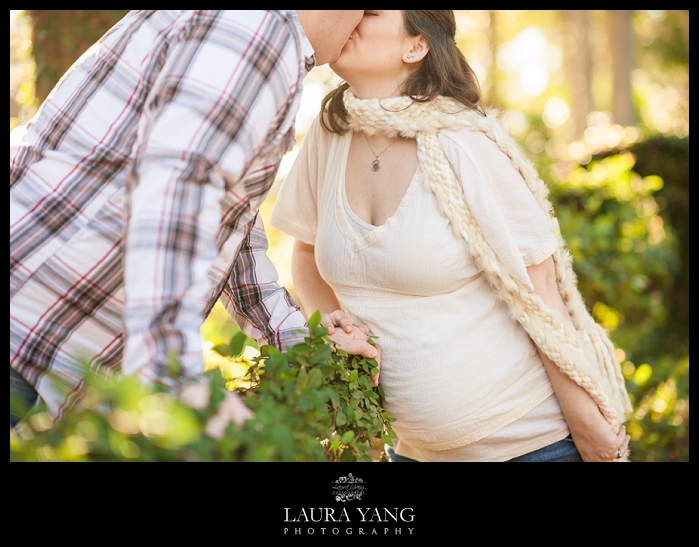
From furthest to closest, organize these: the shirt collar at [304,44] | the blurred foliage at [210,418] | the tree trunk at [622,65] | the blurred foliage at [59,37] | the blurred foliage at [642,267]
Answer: the tree trunk at [622,65]
the blurred foliage at [642,267]
the blurred foliage at [59,37]
the shirt collar at [304,44]
the blurred foliage at [210,418]

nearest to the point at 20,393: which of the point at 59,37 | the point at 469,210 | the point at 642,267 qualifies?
the point at 469,210

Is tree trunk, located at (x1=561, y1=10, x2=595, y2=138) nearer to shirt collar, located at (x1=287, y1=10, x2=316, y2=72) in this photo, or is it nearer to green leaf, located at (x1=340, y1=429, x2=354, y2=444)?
shirt collar, located at (x1=287, y1=10, x2=316, y2=72)

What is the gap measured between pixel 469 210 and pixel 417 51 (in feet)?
1.63

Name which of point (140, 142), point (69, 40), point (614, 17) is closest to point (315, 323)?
point (140, 142)

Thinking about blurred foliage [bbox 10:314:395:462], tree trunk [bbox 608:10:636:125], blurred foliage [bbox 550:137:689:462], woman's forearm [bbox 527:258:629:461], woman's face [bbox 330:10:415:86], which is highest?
tree trunk [bbox 608:10:636:125]

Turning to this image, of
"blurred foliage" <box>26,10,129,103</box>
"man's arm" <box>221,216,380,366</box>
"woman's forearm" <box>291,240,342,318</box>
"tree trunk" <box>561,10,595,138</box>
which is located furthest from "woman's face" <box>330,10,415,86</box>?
"tree trunk" <box>561,10,595,138</box>

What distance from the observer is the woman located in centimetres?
178

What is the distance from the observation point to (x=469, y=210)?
177cm

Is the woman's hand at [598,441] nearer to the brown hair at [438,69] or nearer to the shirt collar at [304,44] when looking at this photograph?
the brown hair at [438,69]

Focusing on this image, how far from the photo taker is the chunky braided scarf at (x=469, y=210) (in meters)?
1.77

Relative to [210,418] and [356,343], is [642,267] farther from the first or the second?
[210,418]

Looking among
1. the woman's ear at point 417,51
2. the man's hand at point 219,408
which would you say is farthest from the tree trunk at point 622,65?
the man's hand at point 219,408
